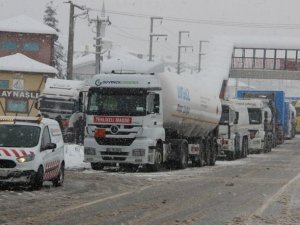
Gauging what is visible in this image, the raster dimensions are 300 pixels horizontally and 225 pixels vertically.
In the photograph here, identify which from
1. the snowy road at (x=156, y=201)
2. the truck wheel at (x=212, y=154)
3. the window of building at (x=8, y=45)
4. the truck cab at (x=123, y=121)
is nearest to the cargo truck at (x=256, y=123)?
the truck wheel at (x=212, y=154)

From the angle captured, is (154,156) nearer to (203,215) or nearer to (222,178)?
(222,178)

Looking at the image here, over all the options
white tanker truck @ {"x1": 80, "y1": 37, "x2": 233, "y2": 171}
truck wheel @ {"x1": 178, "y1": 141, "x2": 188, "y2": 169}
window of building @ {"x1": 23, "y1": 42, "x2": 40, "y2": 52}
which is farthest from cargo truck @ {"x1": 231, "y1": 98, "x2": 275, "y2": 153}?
window of building @ {"x1": 23, "y1": 42, "x2": 40, "y2": 52}

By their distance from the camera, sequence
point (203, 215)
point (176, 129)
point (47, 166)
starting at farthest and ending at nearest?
point (176, 129) → point (47, 166) → point (203, 215)

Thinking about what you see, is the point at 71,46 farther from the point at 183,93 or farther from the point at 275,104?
the point at 275,104

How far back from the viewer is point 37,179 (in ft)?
59.5

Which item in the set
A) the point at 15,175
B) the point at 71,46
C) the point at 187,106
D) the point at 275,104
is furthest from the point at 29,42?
the point at 15,175

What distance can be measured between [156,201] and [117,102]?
974 cm

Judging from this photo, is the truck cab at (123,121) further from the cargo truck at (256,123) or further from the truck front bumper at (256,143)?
the truck front bumper at (256,143)

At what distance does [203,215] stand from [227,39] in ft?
201

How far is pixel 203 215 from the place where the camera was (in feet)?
45.5

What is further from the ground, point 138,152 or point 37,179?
point 138,152

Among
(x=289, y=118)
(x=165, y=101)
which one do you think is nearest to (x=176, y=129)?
(x=165, y=101)

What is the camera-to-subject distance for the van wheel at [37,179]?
18.0 metres

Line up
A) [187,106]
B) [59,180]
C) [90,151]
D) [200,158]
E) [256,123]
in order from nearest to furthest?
[59,180] < [90,151] < [187,106] < [200,158] < [256,123]
